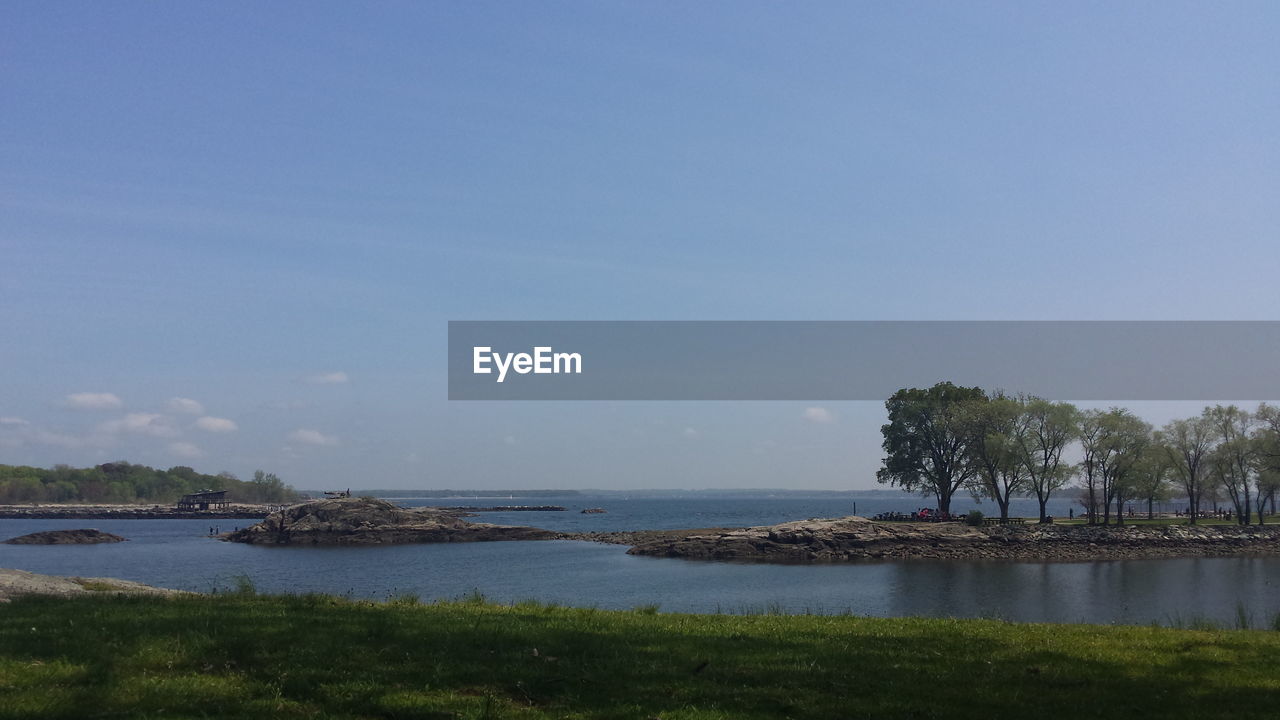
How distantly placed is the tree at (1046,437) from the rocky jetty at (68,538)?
101 meters

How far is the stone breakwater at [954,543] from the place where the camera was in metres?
74.8

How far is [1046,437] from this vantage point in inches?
3376

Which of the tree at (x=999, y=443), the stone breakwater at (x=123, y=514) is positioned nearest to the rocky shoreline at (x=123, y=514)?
the stone breakwater at (x=123, y=514)

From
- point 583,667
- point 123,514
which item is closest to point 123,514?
point 123,514

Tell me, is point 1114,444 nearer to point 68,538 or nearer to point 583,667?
point 583,667

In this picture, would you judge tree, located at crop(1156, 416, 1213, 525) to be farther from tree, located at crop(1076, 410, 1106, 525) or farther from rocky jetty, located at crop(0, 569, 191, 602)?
rocky jetty, located at crop(0, 569, 191, 602)

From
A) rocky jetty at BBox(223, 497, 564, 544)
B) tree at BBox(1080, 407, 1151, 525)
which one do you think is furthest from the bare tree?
rocky jetty at BBox(223, 497, 564, 544)

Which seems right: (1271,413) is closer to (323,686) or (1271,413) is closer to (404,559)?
(404,559)

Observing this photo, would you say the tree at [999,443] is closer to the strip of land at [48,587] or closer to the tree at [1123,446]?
the tree at [1123,446]

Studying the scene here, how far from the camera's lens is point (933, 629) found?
54.7 feet

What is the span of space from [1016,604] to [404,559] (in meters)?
52.2

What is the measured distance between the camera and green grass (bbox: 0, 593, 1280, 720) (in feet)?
34.4

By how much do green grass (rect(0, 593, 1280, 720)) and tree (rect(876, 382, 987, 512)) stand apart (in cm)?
7971

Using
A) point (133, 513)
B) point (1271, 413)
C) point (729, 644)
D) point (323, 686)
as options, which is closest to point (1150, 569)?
point (1271, 413)
